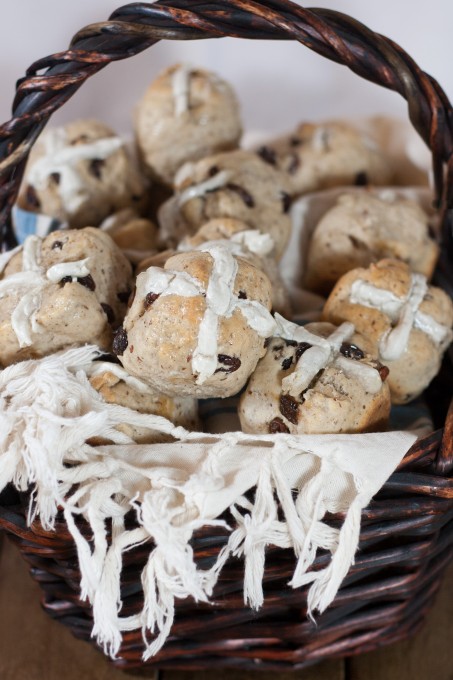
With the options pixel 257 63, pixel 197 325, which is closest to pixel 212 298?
pixel 197 325

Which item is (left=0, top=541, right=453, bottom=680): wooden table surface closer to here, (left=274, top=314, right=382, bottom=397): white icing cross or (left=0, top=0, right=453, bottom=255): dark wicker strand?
(left=274, top=314, right=382, bottom=397): white icing cross

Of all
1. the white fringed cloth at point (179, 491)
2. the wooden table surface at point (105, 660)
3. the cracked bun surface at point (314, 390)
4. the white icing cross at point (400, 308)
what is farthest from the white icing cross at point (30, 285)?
the wooden table surface at point (105, 660)

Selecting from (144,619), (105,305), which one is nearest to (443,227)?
(105,305)

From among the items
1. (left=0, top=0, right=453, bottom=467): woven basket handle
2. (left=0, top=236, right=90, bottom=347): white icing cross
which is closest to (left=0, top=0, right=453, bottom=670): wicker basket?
(left=0, top=0, right=453, bottom=467): woven basket handle

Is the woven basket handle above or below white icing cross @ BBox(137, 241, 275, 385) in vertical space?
above

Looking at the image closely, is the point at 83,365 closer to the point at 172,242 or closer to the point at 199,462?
the point at 199,462
